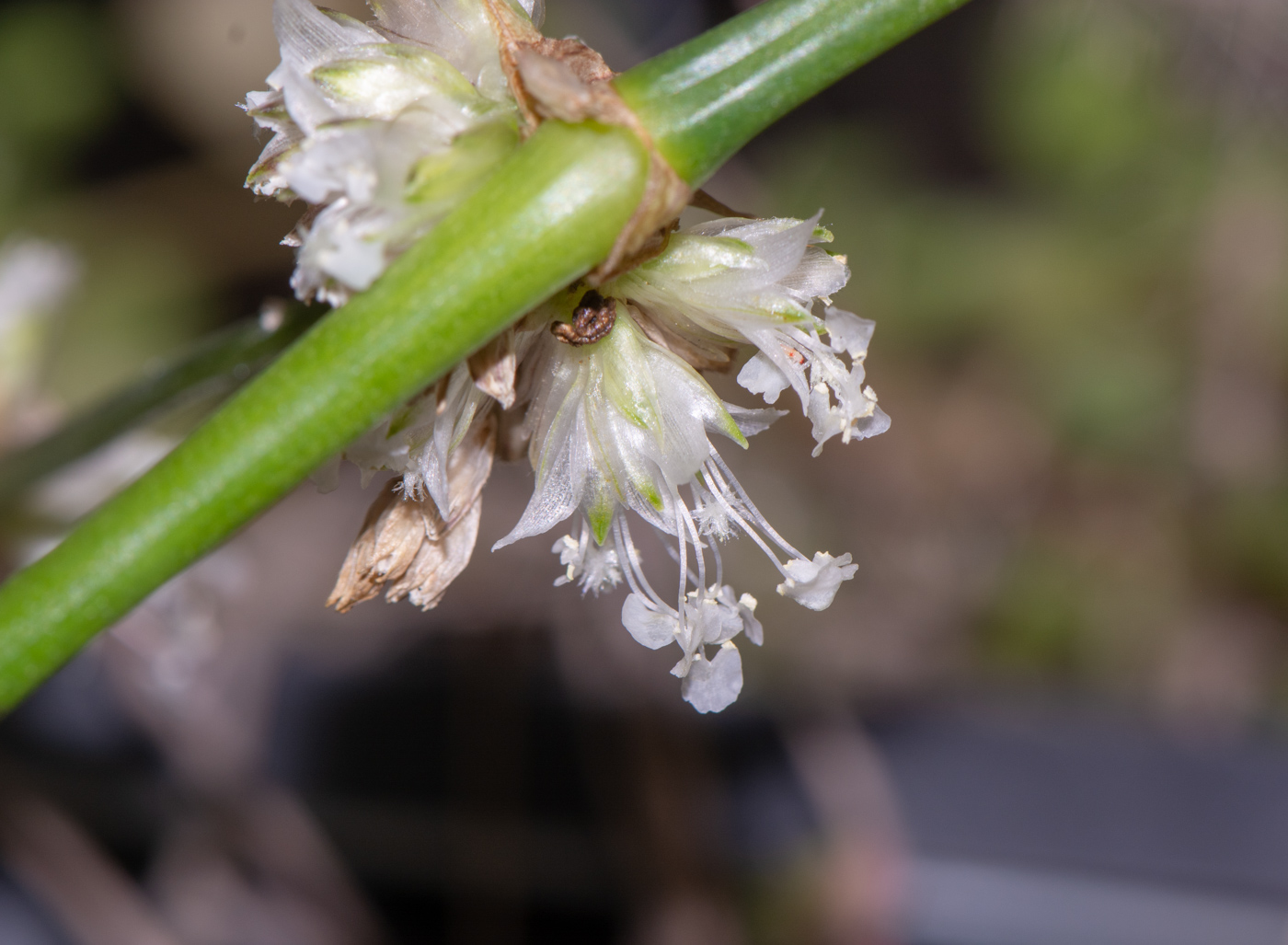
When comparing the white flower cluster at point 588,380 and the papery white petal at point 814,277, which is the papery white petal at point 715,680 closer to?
the white flower cluster at point 588,380

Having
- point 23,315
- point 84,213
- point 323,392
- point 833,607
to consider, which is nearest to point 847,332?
point 323,392

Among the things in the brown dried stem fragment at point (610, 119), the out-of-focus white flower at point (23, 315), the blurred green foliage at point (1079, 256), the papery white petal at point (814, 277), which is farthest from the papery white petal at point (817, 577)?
the blurred green foliage at point (1079, 256)

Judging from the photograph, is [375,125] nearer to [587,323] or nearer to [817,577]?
[587,323]

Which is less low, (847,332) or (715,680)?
(847,332)

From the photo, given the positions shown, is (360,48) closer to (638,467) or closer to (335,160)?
(335,160)

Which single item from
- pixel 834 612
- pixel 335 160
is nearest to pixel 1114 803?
pixel 834 612
